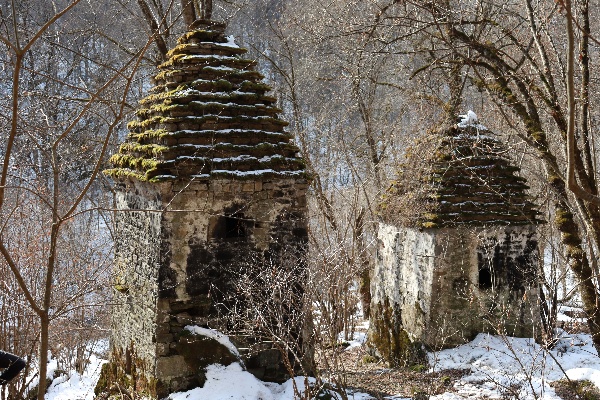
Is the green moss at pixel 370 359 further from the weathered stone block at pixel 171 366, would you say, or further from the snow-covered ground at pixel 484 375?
the weathered stone block at pixel 171 366

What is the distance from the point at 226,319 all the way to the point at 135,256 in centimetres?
155

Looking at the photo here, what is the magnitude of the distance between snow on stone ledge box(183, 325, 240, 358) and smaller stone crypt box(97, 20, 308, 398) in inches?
0.5

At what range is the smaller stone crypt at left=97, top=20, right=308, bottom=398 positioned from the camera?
21.6 ft

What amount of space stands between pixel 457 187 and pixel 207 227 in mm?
5165

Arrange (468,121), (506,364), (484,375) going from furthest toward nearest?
1. (468,121)
2. (506,364)
3. (484,375)

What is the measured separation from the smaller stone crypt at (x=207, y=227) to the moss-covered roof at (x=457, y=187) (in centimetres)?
353

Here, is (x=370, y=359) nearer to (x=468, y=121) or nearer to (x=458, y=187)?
(x=458, y=187)

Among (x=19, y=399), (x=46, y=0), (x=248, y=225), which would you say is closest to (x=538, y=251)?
(x=248, y=225)

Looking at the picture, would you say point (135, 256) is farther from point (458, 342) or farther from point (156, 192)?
point (458, 342)

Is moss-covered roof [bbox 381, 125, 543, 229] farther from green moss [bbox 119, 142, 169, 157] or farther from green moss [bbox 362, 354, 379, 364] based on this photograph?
green moss [bbox 119, 142, 169, 157]

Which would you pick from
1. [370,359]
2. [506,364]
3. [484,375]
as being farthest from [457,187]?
[370,359]

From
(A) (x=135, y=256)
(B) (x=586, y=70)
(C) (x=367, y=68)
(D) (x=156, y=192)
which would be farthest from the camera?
(C) (x=367, y=68)

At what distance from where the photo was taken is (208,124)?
698 centimetres

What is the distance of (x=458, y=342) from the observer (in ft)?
31.8
